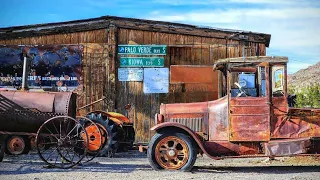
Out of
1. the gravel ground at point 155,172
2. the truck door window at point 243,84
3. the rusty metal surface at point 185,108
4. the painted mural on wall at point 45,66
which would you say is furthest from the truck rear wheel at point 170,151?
the painted mural on wall at point 45,66

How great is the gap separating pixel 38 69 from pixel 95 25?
2.38m

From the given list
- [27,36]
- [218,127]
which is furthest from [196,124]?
[27,36]

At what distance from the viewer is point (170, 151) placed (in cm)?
838

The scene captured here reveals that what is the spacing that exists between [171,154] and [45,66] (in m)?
7.69

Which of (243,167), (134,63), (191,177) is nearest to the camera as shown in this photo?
(191,177)

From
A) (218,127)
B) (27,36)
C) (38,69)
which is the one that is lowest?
(218,127)

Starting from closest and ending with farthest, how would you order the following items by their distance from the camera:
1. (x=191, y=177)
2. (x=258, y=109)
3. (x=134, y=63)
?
(x=191, y=177) → (x=258, y=109) → (x=134, y=63)

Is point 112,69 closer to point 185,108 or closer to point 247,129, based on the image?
point 185,108

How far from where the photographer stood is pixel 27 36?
48.4 feet

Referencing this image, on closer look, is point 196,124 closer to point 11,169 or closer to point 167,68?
point 11,169

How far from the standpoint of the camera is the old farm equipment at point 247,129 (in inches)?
326

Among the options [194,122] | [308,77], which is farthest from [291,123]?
[308,77]

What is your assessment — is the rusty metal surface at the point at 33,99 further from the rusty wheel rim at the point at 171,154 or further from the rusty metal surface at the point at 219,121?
the rusty metal surface at the point at 219,121

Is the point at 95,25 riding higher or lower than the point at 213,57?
higher
